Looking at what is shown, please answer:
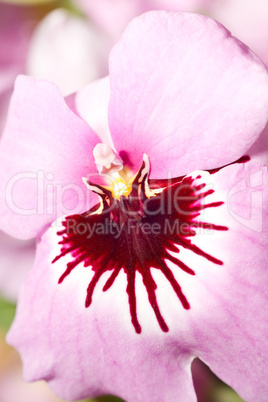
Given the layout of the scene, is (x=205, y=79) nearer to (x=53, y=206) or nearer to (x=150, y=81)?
(x=150, y=81)

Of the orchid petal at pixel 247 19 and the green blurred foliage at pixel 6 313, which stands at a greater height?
the orchid petal at pixel 247 19

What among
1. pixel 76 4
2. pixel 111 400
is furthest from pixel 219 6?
pixel 111 400

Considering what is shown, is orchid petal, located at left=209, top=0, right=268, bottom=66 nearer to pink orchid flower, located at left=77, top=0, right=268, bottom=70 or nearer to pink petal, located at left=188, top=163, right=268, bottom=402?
pink orchid flower, located at left=77, top=0, right=268, bottom=70

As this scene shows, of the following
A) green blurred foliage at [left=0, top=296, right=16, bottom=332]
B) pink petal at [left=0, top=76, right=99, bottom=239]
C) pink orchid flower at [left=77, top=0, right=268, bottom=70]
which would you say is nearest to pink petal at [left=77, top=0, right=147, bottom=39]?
pink orchid flower at [left=77, top=0, right=268, bottom=70]

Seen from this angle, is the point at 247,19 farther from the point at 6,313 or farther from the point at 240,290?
the point at 6,313

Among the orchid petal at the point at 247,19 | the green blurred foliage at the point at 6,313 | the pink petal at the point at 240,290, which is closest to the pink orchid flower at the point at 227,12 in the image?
the orchid petal at the point at 247,19

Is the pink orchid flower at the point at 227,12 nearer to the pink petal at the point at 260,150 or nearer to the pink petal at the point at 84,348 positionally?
the pink petal at the point at 260,150

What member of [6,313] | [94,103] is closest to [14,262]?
[6,313]
